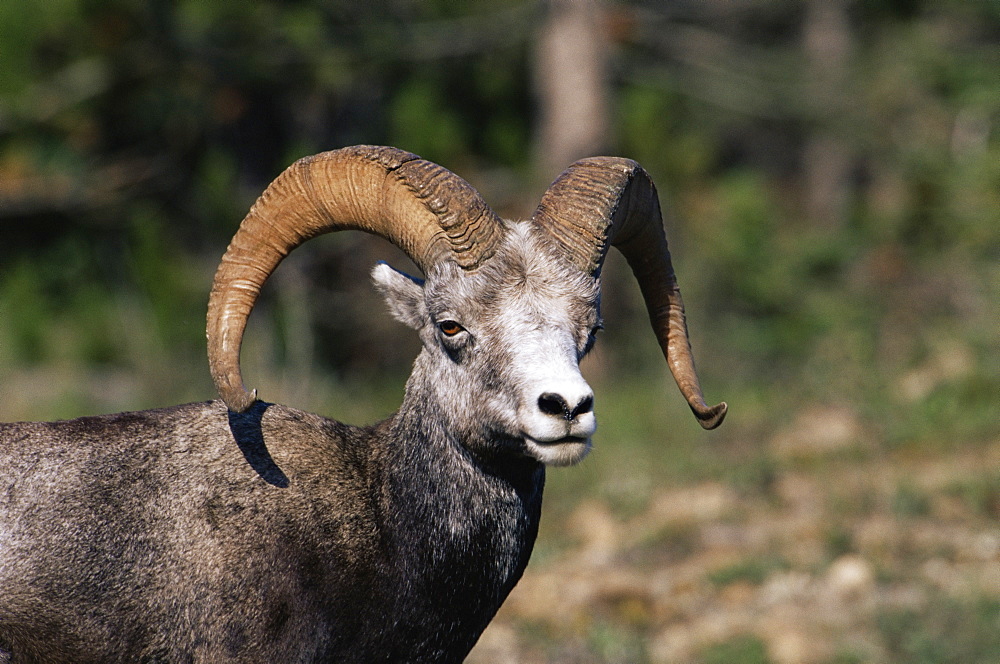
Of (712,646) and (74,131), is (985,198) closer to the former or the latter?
(712,646)

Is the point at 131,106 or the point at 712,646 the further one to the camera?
the point at 131,106

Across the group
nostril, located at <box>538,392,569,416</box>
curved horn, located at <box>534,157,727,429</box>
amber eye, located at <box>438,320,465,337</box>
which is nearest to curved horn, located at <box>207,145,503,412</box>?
amber eye, located at <box>438,320,465,337</box>

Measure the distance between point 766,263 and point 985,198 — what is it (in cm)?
481

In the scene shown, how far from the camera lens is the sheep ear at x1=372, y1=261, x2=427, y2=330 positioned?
5.75 m

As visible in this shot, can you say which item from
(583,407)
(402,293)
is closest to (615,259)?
(402,293)

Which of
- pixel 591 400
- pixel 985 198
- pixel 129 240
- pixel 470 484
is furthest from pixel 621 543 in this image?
pixel 129 240

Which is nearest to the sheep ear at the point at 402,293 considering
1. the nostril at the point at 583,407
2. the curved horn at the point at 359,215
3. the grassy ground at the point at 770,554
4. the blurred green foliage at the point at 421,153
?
the curved horn at the point at 359,215

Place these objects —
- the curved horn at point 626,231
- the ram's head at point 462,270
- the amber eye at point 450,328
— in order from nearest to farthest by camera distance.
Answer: the ram's head at point 462,270 → the amber eye at point 450,328 → the curved horn at point 626,231

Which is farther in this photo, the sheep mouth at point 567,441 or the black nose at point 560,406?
the sheep mouth at point 567,441

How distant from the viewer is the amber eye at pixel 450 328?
538cm

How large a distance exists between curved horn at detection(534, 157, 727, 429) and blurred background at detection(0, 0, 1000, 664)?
2.98 m

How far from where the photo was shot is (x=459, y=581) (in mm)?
5312

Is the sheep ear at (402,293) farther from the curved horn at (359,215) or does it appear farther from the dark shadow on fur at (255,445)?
the dark shadow on fur at (255,445)

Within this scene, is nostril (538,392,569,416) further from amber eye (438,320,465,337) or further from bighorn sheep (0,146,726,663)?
amber eye (438,320,465,337)
